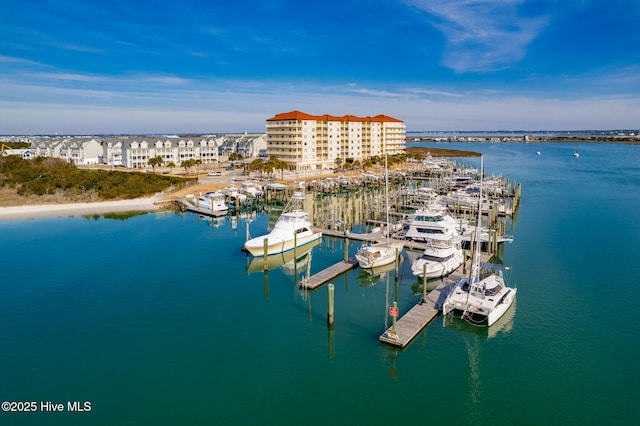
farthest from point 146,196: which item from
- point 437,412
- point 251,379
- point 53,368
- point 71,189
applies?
point 437,412

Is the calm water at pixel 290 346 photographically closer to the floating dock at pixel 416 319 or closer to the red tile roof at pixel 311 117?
the floating dock at pixel 416 319

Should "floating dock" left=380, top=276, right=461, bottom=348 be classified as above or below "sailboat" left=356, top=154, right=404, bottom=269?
below

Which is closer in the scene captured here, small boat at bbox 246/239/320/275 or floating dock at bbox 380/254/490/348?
floating dock at bbox 380/254/490/348

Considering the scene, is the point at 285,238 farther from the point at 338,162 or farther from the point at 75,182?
the point at 338,162

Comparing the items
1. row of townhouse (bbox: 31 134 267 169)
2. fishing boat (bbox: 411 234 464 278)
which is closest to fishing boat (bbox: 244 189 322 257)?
fishing boat (bbox: 411 234 464 278)

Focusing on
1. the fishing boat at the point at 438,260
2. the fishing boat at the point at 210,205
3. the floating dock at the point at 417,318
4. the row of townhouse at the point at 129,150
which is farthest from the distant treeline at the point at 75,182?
the floating dock at the point at 417,318

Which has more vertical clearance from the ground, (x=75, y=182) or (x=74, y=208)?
(x=75, y=182)

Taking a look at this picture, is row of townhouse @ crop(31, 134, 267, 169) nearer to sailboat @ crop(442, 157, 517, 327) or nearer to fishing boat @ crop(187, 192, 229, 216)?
fishing boat @ crop(187, 192, 229, 216)

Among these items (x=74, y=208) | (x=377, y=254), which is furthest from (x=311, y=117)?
(x=377, y=254)
